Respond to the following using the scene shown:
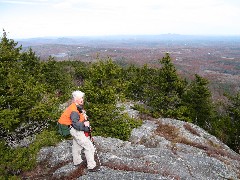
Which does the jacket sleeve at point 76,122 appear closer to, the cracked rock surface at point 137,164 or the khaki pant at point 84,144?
the khaki pant at point 84,144

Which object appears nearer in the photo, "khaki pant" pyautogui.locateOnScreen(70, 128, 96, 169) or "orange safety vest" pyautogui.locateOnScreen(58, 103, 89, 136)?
"orange safety vest" pyautogui.locateOnScreen(58, 103, 89, 136)

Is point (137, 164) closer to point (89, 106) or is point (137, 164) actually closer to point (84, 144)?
point (84, 144)

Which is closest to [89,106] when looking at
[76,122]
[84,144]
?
A: [84,144]

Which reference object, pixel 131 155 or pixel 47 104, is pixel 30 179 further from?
pixel 47 104

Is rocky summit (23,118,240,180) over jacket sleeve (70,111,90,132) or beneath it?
beneath

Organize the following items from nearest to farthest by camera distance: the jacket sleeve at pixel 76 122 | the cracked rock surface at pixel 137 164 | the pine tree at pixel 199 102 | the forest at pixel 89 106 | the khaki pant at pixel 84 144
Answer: the jacket sleeve at pixel 76 122
the khaki pant at pixel 84 144
the cracked rock surface at pixel 137 164
the forest at pixel 89 106
the pine tree at pixel 199 102

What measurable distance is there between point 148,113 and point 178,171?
22554mm

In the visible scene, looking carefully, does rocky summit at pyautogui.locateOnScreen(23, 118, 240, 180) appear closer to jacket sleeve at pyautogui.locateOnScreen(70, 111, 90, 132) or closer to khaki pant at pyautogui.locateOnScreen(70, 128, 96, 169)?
khaki pant at pyautogui.locateOnScreen(70, 128, 96, 169)

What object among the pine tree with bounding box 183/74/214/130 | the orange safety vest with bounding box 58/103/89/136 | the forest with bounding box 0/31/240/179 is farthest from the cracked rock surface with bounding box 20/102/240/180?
the pine tree with bounding box 183/74/214/130

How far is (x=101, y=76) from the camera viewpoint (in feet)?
79.4

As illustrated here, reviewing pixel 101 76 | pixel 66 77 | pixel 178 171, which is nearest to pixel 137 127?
pixel 101 76

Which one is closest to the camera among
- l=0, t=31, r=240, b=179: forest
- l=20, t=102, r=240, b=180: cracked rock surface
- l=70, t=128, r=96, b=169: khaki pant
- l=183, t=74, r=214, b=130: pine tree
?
l=70, t=128, r=96, b=169: khaki pant

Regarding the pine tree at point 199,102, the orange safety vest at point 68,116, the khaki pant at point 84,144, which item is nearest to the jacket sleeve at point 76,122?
the orange safety vest at point 68,116

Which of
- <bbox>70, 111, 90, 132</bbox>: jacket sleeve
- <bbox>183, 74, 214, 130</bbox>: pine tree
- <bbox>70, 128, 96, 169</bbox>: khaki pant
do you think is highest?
<bbox>70, 111, 90, 132</bbox>: jacket sleeve
